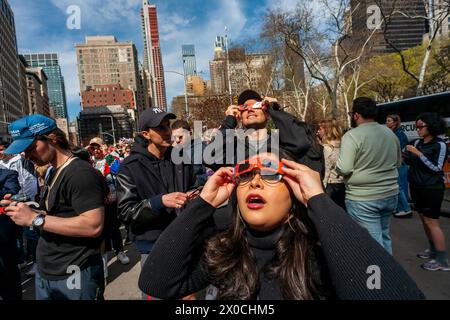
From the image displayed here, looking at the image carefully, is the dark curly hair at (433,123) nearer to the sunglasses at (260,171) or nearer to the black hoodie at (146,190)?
the black hoodie at (146,190)

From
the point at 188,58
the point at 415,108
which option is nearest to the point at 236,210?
the point at 415,108

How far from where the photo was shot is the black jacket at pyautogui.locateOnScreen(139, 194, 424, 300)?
1.12 m

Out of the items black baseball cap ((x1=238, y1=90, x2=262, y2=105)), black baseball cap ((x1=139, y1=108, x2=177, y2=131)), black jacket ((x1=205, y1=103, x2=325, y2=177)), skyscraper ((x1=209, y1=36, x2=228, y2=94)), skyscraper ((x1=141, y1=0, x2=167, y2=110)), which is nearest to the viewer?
black jacket ((x1=205, y1=103, x2=325, y2=177))

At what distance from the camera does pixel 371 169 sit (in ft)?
10.0

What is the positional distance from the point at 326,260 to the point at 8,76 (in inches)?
3941

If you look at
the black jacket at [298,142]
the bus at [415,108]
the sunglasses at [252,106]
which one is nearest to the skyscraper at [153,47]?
the bus at [415,108]

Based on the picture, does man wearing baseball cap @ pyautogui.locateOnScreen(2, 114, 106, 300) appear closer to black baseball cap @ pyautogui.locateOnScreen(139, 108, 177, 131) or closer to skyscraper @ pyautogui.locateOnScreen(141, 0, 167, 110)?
black baseball cap @ pyautogui.locateOnScreen(139, 108, 177, 131)

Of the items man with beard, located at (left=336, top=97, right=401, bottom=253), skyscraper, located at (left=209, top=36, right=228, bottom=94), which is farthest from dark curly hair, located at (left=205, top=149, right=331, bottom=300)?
skyscraper, located at (left=209, top=36, right=228, bottom=94)

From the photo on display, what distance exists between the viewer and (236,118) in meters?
2.80

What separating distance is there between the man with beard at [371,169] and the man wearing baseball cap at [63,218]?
8.07 ft

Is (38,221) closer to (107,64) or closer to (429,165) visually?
(429,165)

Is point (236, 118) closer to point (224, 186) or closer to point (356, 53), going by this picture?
point (224, 186)

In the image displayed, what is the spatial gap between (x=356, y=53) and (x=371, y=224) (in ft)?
67.2

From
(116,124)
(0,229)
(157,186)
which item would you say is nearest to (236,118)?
(157,186)
